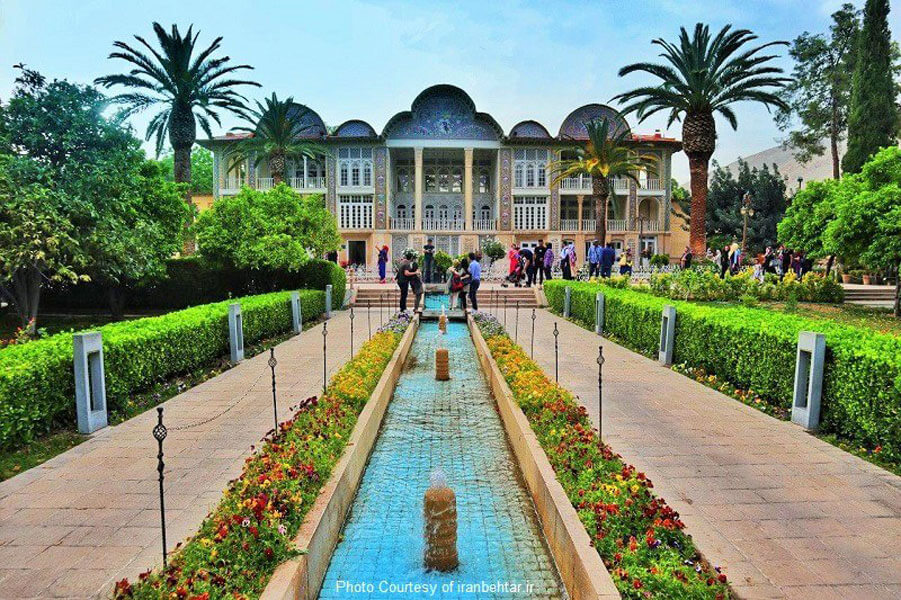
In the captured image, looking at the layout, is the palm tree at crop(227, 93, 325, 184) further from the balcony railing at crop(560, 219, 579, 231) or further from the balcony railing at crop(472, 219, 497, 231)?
the balcony railing at crop(560, 219, 579, 231)

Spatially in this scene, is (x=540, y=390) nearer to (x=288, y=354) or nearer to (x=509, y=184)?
(x=288, y=354)

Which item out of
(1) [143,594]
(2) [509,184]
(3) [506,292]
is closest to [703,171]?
(3) [506,292]

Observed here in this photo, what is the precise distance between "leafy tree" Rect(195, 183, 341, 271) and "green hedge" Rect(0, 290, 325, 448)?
5396 mm

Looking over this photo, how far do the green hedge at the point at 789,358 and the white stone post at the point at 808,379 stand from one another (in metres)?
0.09

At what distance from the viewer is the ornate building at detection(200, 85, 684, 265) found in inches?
1599

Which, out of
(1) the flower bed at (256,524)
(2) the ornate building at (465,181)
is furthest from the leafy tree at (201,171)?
(1) the flower bed at (256,524)

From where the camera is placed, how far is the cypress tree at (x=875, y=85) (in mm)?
28375

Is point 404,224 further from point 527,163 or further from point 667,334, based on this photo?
point 667,334

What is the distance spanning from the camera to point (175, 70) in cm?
2330

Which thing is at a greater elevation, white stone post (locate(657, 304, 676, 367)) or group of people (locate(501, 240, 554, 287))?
group of people (locate(501, 240, 554, 287))

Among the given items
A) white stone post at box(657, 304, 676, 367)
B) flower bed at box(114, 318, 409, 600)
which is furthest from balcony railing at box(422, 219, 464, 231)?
flower bed at box(114, 318, 409, 600)

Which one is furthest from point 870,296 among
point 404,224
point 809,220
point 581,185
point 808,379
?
point 404,224

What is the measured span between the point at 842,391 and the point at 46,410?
27.7 ft

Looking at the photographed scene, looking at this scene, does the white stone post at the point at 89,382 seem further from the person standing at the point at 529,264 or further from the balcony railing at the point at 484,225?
the balcony railing at the point at 484,225
